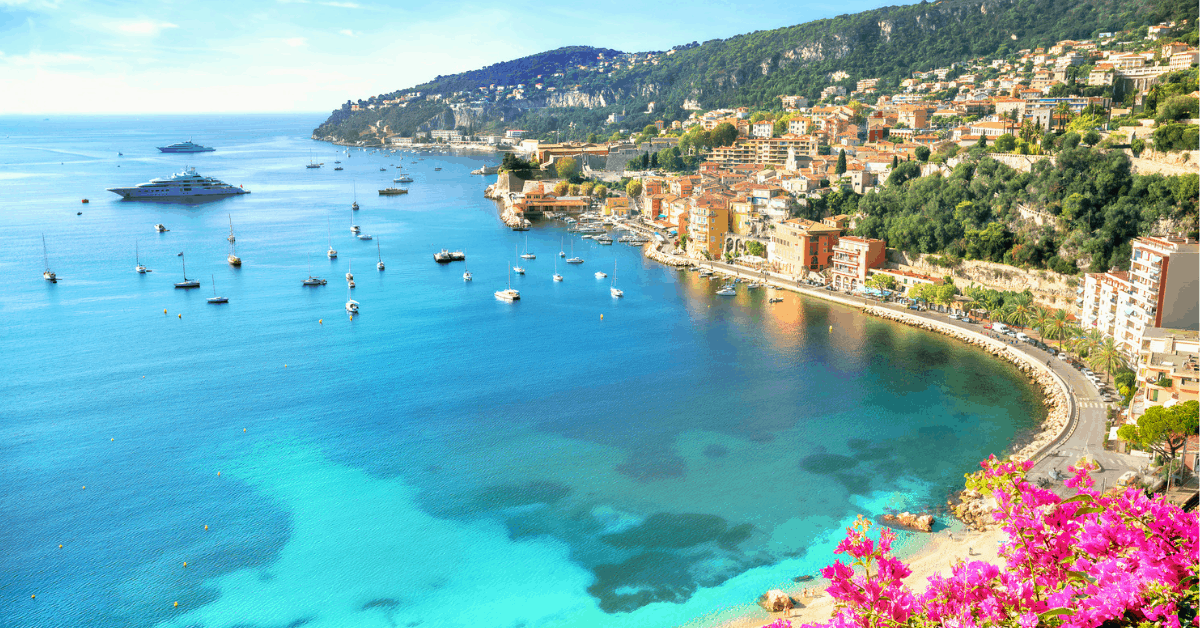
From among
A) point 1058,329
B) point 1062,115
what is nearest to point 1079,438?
point 1058,329

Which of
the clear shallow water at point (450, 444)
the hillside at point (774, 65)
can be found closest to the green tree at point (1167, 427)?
the clear shallow water at point (450, 444)

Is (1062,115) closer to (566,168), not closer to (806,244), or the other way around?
(806,244)

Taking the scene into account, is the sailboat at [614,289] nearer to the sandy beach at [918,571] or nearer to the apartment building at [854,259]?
the apartment building at [854,259]

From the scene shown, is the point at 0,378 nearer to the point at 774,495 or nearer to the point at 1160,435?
the point at 774,495

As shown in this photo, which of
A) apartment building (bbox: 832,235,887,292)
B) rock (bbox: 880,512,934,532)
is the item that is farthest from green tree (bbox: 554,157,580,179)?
rock (bbox: 880,512,934,532)

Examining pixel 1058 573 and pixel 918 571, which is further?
pixel 918 571

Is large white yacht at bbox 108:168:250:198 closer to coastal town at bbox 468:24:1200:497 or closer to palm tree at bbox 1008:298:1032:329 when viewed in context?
coastal town at bbox 468:24:1200:497
